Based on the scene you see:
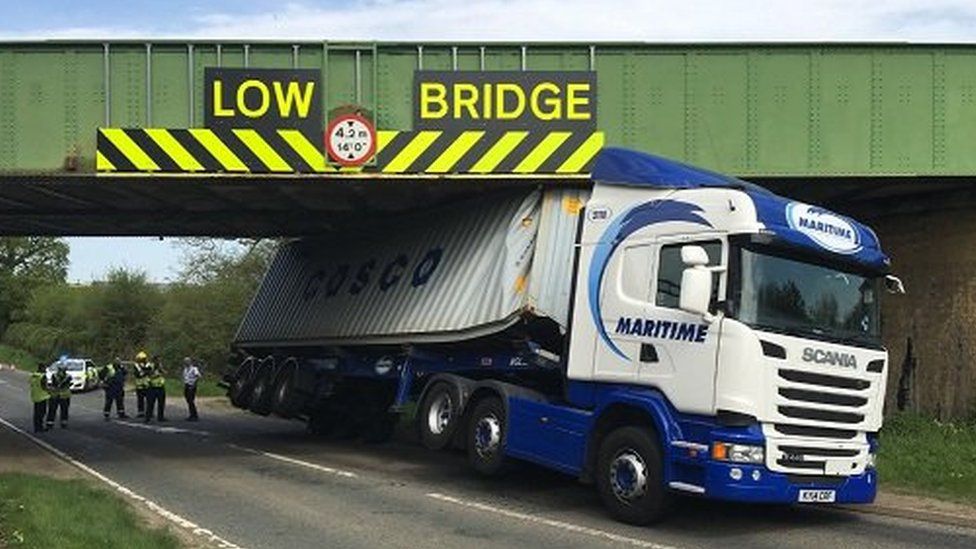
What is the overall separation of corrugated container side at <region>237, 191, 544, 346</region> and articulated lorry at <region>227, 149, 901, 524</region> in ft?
0.16

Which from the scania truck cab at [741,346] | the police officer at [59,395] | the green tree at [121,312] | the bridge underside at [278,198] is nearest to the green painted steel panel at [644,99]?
the bridge underside at [278,198]

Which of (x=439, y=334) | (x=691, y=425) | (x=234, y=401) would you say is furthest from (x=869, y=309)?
(x=234, y=401)

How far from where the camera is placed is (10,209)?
19.1 metres

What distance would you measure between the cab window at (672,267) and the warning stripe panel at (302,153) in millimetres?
3941

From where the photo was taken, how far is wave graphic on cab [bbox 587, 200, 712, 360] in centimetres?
1070

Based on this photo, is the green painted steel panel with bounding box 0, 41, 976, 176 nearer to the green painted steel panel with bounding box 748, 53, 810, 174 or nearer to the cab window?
the green painted steel panel with bounding box 748, 53, 810, 174

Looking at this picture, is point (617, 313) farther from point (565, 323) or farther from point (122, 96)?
point (122, 96)

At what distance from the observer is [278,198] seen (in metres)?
17.2

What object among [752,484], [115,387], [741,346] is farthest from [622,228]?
[115,387]

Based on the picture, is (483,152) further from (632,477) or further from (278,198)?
(632,477)

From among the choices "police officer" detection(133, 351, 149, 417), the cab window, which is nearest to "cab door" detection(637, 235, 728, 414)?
the cab window

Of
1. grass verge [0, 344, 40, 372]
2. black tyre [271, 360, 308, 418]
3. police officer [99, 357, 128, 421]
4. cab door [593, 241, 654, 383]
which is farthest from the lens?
grass verge [0, 344, 40, 372]

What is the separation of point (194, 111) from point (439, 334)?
4.45 m

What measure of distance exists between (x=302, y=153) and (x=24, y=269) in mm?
104533
